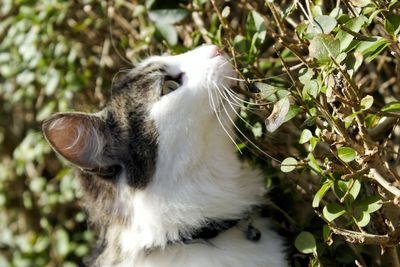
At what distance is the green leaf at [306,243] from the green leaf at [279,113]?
19.9 inches

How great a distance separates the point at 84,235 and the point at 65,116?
→ 5.65 ft

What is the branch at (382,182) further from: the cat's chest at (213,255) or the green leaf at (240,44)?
the green leaf at (240,44)

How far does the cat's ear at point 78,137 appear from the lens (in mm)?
2326

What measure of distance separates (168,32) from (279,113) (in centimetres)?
108

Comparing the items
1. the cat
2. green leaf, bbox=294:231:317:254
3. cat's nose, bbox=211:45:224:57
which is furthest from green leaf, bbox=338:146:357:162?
cat's nose, bbox=211:45:224:57

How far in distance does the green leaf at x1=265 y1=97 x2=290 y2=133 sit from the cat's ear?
0.75 metres

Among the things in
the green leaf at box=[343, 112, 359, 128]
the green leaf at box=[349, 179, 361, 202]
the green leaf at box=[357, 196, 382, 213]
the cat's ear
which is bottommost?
the cat's ear

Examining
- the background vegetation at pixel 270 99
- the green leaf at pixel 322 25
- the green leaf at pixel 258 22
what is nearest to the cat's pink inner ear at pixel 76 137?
the background vegetation at pixel 270 99

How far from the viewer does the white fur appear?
2338 mm

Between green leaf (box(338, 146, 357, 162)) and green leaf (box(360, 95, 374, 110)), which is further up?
green leaf (box(360, 95, 374, 110))

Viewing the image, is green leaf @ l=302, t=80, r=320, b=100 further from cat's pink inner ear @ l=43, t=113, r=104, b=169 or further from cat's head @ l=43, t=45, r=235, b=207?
cat's pink inner ear @ l=43, t=113, r=104, b=169

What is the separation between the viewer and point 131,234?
2.42 m

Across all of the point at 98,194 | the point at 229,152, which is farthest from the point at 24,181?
the point at 229,152

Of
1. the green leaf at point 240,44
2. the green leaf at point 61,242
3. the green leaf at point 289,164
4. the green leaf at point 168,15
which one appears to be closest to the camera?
the green leaf at point 289,164
